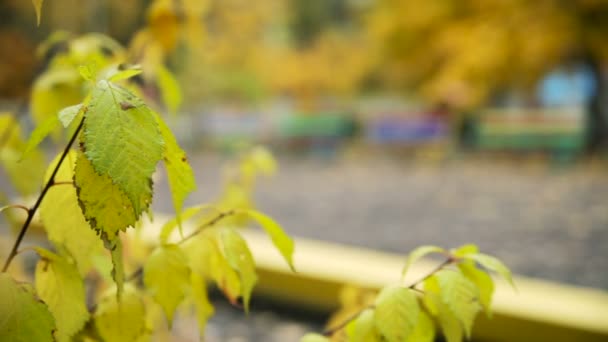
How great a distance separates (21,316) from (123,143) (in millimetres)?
140

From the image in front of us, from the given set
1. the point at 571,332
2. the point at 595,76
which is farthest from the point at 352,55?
the point at 571,332

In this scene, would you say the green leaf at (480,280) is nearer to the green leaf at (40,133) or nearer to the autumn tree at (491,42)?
the green leaf at (40,133)

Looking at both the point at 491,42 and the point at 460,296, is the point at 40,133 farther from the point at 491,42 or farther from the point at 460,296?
the point at 491,42

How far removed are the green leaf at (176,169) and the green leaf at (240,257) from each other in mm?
101

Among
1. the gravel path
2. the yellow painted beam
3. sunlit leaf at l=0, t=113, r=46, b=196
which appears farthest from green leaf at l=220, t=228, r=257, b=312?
→ the gravel path

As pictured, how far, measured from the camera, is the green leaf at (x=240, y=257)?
475 mm

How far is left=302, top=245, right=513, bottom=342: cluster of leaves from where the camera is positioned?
0.45 metres

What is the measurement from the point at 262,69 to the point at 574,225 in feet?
29.2

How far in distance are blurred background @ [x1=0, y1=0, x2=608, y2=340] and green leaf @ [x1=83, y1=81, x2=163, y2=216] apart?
525mm

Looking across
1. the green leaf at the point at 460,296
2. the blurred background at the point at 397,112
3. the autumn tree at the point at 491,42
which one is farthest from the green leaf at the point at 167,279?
the autumn tree at the point at 491,42

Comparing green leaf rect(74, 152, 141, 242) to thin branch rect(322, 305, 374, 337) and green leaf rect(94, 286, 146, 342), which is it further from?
thin branch rect(322, 305, 374, 337)

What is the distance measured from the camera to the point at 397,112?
11148mm

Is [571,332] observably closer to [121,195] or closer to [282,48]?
[121,195]

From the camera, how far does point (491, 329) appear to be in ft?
6.31
